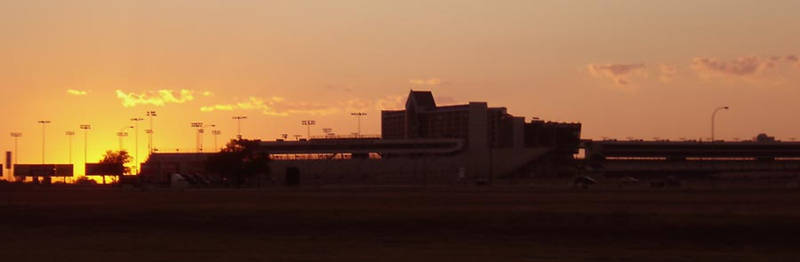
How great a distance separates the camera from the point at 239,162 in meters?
146

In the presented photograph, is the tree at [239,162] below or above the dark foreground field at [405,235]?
above

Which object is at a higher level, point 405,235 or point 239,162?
point 239,162

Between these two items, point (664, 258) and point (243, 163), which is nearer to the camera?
point (664, 258)

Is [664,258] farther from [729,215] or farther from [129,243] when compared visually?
[129,243]

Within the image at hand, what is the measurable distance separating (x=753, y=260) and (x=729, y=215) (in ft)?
40.5

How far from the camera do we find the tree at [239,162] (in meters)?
144

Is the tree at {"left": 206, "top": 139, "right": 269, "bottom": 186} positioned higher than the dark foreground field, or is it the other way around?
the tree at {"left": 206, "top": 139, "right": 269, "bottom": 186}

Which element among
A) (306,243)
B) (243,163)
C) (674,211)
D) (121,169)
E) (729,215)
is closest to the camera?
(306,243)

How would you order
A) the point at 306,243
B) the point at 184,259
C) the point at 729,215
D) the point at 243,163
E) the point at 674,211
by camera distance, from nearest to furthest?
the point at 184,259, the point at 306,243, the point at 729,215, the point at 674,211, the point at 243,163

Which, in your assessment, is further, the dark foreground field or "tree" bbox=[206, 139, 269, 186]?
"tree" bbox=[206, 139, 269, 186]

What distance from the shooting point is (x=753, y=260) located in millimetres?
28797

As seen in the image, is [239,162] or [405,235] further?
[239,162]

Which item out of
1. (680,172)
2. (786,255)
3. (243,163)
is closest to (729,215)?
(786,255)

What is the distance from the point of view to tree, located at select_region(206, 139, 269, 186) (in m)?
144
